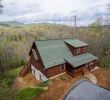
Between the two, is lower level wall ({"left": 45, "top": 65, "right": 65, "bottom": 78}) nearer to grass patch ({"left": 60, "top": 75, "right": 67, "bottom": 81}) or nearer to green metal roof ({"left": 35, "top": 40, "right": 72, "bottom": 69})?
green metal roof ({"left": 35, "top": 40, "right": 72, "bottom": 69})

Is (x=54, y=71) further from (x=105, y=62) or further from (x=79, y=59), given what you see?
(x=105, y=62)

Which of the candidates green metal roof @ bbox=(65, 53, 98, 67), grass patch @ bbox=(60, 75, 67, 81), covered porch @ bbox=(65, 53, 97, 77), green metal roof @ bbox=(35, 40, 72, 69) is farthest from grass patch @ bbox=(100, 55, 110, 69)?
grass patch @ bbox=(60, 75, 67, 81)

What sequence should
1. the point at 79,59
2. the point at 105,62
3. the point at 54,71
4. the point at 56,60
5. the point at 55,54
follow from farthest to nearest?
the point at 105,62 → the point at 79,59 → the point at 55,54 → the point at 56,60 → the point at 54,71

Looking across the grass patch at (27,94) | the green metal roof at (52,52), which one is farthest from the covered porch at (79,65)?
the grass patch at (27,94)

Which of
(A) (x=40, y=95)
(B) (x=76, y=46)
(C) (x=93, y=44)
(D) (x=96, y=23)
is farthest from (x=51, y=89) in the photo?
(D) (x=96, y=23)

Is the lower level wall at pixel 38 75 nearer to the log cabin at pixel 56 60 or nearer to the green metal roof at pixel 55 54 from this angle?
the log cabin at pixel 56 60

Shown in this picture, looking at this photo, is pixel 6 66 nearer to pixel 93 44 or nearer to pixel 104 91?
pixel 93 44

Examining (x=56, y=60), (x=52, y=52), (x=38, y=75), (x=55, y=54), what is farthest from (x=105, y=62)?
(x=38, y=75)

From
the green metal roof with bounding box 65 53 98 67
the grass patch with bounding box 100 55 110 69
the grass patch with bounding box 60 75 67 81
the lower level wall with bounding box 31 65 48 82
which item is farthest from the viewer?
the grass patch with bounding box 100 55 110 69
